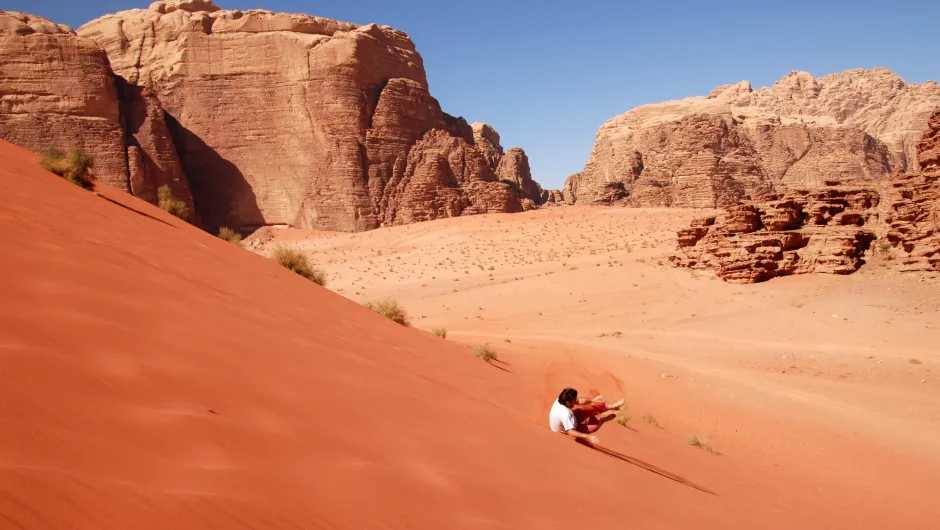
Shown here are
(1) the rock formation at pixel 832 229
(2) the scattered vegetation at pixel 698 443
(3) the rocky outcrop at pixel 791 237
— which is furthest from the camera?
(3) the rocky outcrop at pixel 791 237

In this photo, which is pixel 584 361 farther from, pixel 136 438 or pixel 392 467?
pixel 136 438

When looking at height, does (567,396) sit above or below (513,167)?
below

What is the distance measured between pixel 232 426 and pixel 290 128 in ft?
141

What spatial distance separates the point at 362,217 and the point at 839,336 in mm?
32228

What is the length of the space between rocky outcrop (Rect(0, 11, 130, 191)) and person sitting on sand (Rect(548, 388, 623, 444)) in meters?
36.9

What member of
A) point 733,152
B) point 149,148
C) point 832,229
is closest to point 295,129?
point 149,148

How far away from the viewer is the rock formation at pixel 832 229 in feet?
63.9

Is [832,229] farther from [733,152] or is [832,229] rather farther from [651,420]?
[733,152]

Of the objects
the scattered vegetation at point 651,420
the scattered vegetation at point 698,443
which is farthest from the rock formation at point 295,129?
the scattered vegetation at point 698,443

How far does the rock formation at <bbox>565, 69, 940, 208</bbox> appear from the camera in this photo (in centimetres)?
4797

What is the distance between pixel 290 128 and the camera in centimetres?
4344

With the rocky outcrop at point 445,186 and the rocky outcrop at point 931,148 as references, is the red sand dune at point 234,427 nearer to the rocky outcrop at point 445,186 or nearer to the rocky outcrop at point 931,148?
the rocky outcrop at point 931,148

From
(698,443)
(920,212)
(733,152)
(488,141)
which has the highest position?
A: (488,141)

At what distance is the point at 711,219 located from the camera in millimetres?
25203
